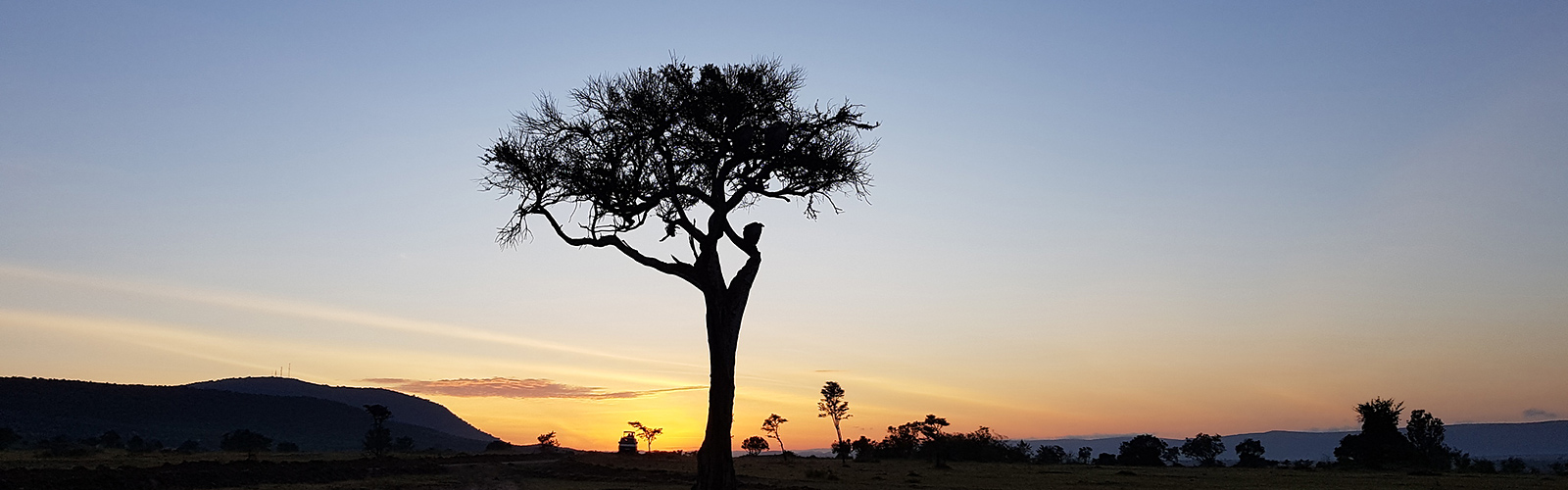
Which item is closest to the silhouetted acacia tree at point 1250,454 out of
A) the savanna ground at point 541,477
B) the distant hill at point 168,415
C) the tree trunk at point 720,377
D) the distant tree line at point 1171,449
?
the distant tree line at point 1171,449

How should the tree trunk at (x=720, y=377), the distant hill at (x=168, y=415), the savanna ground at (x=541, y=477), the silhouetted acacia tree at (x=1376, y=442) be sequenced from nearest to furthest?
the tree trunk at (x=720, y=377) → the savanna ground at (x=541, y=477) → the silhouetted acacia tree at (x=1376, y=442) → the distant hill at (x=168, y=415)

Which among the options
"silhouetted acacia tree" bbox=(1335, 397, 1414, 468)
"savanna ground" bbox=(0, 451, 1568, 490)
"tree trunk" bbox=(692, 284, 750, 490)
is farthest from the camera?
"silhouetted acacia tree" bbox=(1335, 397, 1414, 468)

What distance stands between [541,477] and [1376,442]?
55266mm

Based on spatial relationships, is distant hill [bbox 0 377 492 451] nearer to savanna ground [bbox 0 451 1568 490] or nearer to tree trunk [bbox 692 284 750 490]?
savanna ground [bbox 0 451 1568 490]

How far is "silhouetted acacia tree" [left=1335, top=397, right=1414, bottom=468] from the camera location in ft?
189

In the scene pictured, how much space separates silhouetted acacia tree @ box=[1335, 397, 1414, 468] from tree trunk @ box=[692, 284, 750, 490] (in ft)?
165

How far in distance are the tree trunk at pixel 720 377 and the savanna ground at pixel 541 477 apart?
22.5 feet

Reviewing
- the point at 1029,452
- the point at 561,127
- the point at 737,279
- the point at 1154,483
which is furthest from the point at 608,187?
the point at 1029,452

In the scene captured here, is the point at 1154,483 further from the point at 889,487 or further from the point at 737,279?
the point at 737,279

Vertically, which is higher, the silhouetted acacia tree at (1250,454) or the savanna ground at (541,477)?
the savanna ground at (541,477)

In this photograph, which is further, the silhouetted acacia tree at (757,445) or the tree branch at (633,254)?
the silhouetted acacia tree at (757,445)

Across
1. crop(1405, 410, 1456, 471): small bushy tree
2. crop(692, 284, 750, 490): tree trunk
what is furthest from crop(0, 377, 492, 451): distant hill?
crop(1405, 410, 1456, 471): small bushy tree

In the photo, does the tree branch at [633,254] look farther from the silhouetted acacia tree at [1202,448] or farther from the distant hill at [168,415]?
the distant hill at [168,415]

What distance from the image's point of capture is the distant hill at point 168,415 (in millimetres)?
97250
